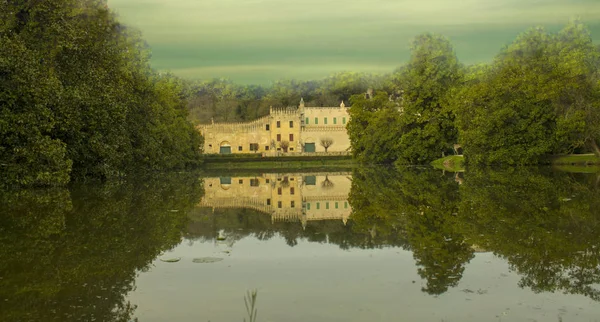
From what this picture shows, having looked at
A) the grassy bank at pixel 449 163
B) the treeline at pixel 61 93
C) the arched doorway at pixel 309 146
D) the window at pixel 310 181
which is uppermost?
the treeline at pixel 61 93

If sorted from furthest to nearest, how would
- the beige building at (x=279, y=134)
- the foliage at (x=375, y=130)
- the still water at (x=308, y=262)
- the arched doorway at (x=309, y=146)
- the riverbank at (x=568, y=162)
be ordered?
the arched doorway at (x=309, y=146), the beige building at (x=279, y=134), the foliage at (x=375, y=130), the riverbank at (x=568, y=162), the still water at (x=308, y=262)

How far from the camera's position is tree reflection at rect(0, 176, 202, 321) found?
601cm

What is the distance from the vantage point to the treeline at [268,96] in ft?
305

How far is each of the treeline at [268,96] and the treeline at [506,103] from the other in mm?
31808

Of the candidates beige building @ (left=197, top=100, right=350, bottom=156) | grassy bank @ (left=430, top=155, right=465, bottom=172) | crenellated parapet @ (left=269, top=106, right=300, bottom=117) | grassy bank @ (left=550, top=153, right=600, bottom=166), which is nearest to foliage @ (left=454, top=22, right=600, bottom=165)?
grassy bank @ (left=550, top=153, right=600, bottom=166)

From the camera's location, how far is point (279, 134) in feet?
260

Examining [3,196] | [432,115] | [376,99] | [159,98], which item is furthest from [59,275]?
[376,99]

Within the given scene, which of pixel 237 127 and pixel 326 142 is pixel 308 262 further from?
pixel 237 127

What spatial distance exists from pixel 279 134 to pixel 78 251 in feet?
231

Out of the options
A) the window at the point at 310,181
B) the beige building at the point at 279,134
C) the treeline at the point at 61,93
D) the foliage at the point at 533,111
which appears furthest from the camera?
the beige building at the point at 279,134

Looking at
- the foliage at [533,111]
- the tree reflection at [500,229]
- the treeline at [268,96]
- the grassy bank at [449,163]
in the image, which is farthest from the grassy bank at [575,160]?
the treeline at [268,96]

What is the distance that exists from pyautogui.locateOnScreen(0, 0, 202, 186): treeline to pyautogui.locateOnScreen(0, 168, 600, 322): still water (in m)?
5.88

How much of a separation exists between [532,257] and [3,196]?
15054 mm

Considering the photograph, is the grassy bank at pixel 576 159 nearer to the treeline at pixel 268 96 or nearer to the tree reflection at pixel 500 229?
the tree reflection at pixel 500 229
